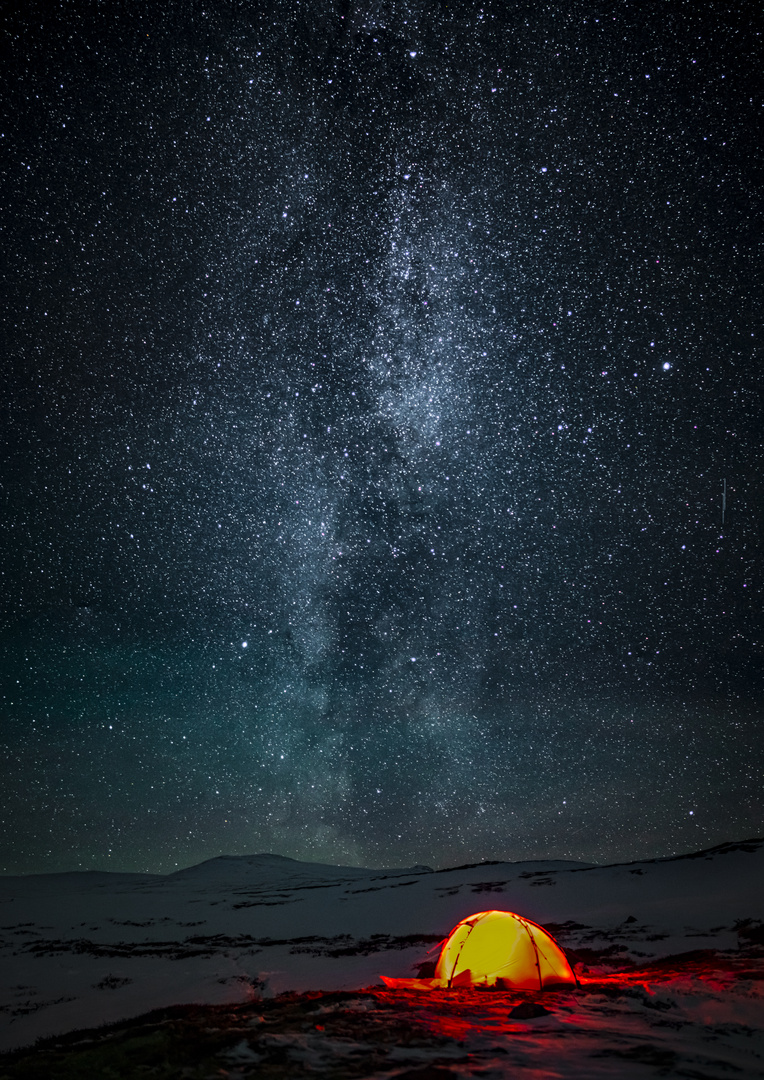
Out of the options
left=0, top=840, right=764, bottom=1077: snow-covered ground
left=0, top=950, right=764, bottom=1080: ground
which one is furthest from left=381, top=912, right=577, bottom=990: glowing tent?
left=0, top=950, right=764, bottom=1080: ground

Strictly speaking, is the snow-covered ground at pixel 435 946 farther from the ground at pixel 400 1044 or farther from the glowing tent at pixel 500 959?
the glowing tent at pixel 500 959

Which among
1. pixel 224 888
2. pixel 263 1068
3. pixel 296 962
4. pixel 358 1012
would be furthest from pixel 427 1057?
pixel 224 888

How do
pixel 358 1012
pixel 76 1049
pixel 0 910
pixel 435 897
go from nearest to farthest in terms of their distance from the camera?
pixel 76 1049 < pixel 358 1012 < pixel 435 897 < pixel 0 910

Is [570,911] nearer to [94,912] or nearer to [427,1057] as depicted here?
[427,1057]

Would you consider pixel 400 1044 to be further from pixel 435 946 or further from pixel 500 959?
pixel 435 946

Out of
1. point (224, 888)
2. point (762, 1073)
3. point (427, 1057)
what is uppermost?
point (427, 1057)

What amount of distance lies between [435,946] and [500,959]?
39.1 feet

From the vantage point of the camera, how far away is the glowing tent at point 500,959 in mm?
11641

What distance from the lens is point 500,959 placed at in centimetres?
1185

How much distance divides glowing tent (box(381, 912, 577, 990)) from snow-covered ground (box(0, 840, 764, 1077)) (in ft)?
3.59

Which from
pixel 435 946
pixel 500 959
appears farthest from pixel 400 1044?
pixel 435 946

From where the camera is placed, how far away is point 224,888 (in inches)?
2435

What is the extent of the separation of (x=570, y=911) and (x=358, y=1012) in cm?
2840

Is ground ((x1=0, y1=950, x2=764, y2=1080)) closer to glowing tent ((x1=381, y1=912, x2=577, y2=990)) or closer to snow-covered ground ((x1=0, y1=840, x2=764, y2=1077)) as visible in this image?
snow-covered ground ((x1=0, y1=840, x2=764, y2=1077))
